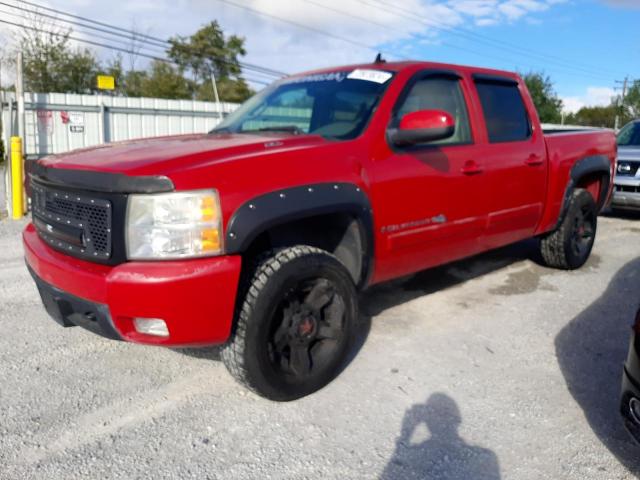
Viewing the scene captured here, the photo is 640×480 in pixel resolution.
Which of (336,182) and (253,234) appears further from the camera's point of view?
(336,182)

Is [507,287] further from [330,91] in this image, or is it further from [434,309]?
[330,91]

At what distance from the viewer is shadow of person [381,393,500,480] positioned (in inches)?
92.0

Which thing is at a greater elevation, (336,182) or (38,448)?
(336,182)

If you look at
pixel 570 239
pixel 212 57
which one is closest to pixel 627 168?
pixel 570 239

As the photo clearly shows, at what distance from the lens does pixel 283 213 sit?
104 inches

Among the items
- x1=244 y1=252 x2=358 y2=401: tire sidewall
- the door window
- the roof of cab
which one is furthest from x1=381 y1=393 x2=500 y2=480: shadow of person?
the roof of cab

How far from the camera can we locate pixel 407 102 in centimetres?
353

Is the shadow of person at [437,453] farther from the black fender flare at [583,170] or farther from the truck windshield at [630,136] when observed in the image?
the truck windshield at [630,136]

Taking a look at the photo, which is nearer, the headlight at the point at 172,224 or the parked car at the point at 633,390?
the parked car at the point at 633,390

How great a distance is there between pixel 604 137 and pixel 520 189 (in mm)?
1799

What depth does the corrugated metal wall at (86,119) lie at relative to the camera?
13531 mm

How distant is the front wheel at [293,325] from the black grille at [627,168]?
7227mm

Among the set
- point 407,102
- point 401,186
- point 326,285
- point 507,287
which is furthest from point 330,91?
point 507,287

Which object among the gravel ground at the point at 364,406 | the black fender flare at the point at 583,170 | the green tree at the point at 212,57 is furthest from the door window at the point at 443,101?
the green tree at the point at 212,57
